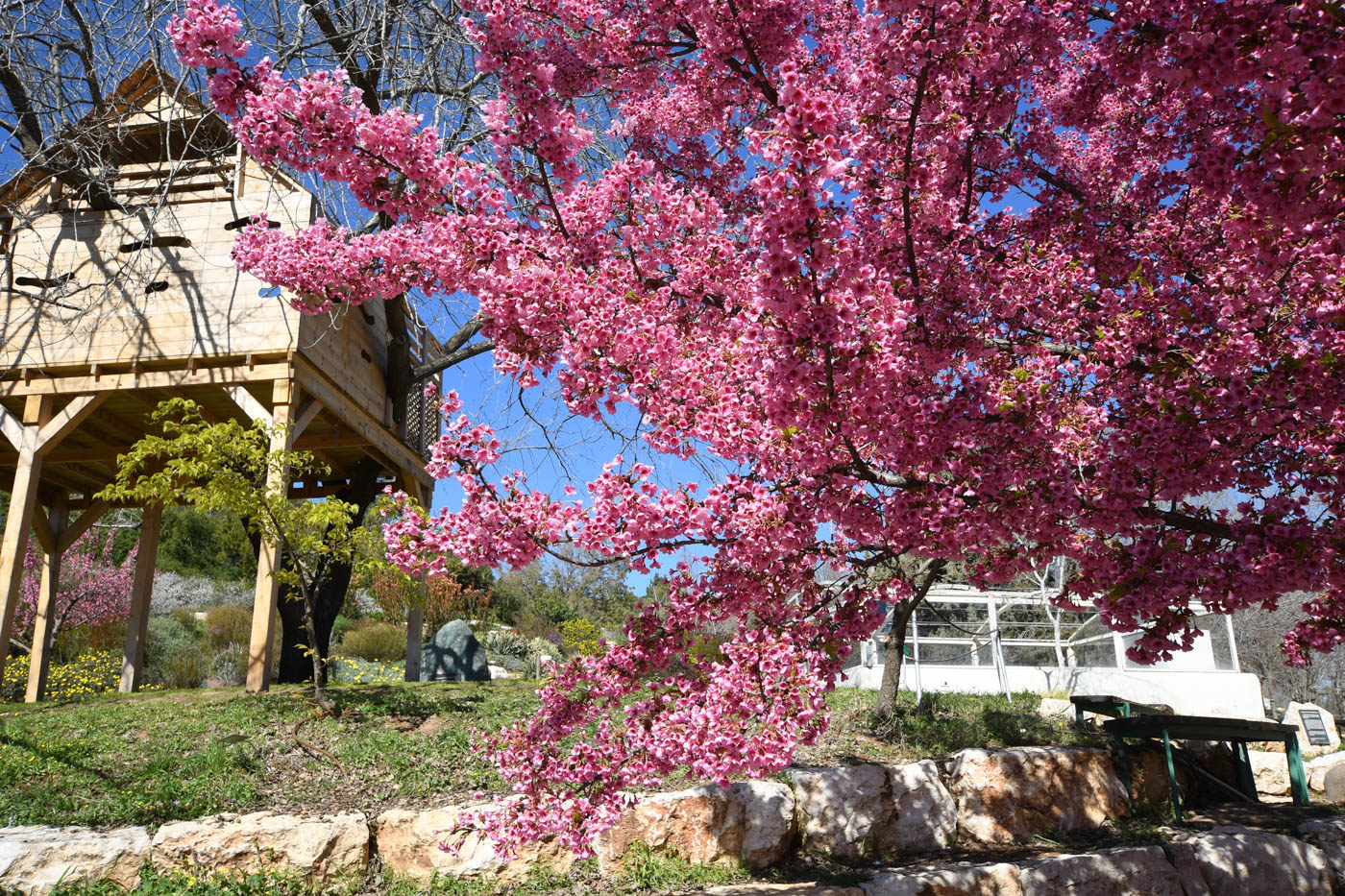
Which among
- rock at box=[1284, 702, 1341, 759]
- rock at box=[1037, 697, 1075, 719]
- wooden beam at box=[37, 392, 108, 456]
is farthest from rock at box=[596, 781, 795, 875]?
rock at box=[1284, 702, 1341, 759]

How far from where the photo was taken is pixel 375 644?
18625 millimetres

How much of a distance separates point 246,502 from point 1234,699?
14.8 metres

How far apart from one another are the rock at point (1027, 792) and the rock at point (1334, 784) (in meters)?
4.04

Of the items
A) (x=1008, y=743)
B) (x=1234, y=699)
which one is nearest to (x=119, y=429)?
(x=1008, y=743)

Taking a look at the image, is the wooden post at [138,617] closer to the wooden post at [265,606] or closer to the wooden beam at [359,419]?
the wooden beam at [359,419]

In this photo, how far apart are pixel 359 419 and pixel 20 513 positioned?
3665 millimetres

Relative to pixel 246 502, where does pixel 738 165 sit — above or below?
above

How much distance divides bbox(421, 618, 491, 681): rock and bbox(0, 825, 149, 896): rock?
7.51 m

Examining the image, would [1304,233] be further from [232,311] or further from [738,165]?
[232,311]

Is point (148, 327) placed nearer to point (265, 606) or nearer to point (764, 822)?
point (265, 606)

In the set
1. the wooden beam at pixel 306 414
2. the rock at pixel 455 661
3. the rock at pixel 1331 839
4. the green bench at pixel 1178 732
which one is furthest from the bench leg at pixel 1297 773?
the wooden beam at pixel 306 414

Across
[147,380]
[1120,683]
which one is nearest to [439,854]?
[147,380]

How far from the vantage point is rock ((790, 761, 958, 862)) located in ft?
18.9

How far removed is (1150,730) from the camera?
21.3 ft
